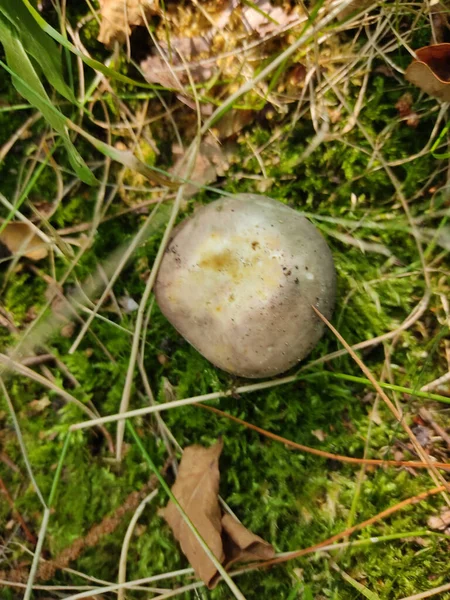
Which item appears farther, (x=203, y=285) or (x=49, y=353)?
(x=49, y=353)

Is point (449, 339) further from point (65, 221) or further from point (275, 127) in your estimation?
point (65, 221)

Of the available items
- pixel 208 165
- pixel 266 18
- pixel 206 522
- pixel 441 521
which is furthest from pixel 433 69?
pixel 206 522

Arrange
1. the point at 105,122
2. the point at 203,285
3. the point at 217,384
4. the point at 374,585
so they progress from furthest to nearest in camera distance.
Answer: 1. the point at 105,122
2. the point at 217,384
3. the point at 374,585
4. the point at 203,285

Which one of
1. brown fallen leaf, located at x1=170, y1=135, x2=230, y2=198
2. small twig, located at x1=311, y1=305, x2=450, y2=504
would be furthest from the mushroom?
brown fallen leaf, located at x1=170, y1=135, x2=230, y2=198

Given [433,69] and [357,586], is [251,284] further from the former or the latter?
[357,586]

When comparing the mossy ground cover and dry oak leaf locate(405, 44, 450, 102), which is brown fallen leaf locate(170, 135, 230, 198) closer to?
the mossy ground cover

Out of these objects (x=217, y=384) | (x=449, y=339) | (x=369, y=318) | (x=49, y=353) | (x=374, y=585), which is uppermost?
(x=49, y=353)

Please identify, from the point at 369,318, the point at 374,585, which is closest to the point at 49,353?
the point at 369,318
